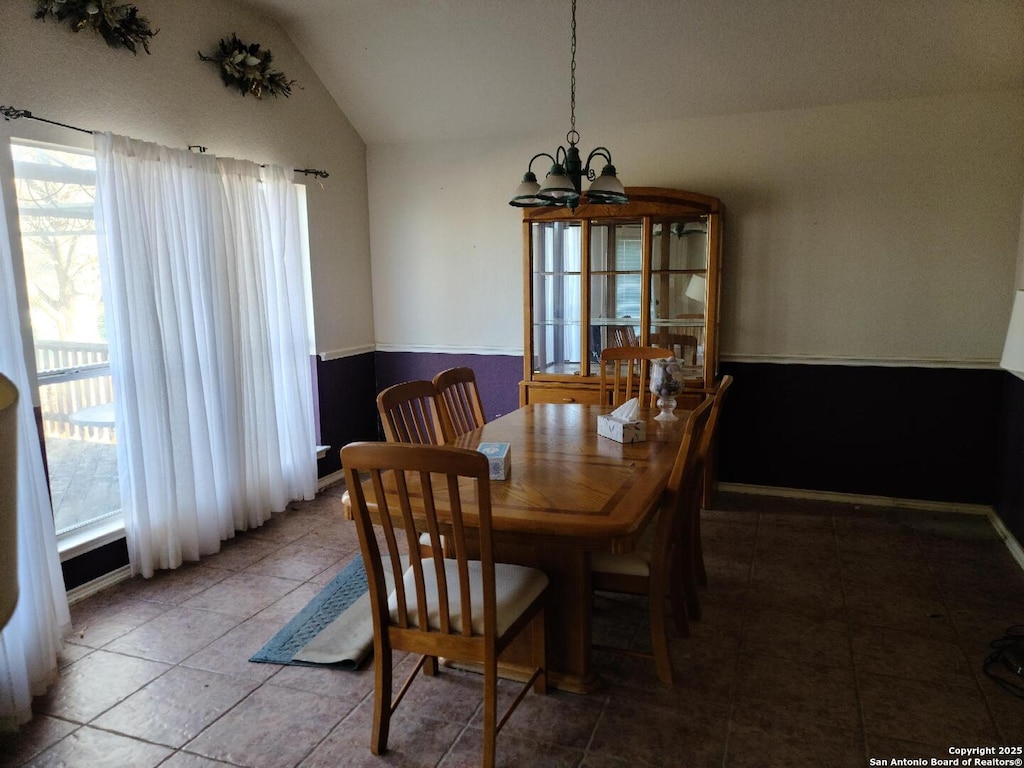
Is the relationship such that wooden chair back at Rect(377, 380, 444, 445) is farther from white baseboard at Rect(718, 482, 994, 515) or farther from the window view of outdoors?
white baseboard at Rect(718, 482, 994, 515)

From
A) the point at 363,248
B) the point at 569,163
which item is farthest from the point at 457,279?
the point at 569,163

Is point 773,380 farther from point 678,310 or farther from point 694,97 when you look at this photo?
point 694,97

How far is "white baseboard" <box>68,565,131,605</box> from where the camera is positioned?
2822 mm

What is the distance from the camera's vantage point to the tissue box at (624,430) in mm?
2529

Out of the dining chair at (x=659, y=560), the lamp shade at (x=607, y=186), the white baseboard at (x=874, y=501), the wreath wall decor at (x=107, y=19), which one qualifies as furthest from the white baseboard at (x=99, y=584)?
the white baseboard at (x=874, y=501)

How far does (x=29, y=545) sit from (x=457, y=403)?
1576mm

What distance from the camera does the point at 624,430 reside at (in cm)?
253

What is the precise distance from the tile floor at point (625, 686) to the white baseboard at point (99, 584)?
0.04 meters

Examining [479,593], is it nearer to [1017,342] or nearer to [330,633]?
[330,633]

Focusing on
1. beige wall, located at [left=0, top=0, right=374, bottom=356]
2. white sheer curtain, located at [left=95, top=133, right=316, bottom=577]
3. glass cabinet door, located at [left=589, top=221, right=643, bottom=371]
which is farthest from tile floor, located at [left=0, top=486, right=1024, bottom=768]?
beige wall, located at [left=0, top=0, right=374, bottom=356]

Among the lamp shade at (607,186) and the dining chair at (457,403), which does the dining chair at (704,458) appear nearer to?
the lamp shade at (607,186)

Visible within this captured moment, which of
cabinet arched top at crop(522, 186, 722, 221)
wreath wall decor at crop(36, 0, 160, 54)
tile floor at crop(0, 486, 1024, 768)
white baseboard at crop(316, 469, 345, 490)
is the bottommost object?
tile floor at crop(0, 486, 1024, 768)

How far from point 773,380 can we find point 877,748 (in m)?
2.42

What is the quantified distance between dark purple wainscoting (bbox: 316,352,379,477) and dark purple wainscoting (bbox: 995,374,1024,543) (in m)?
3.55
